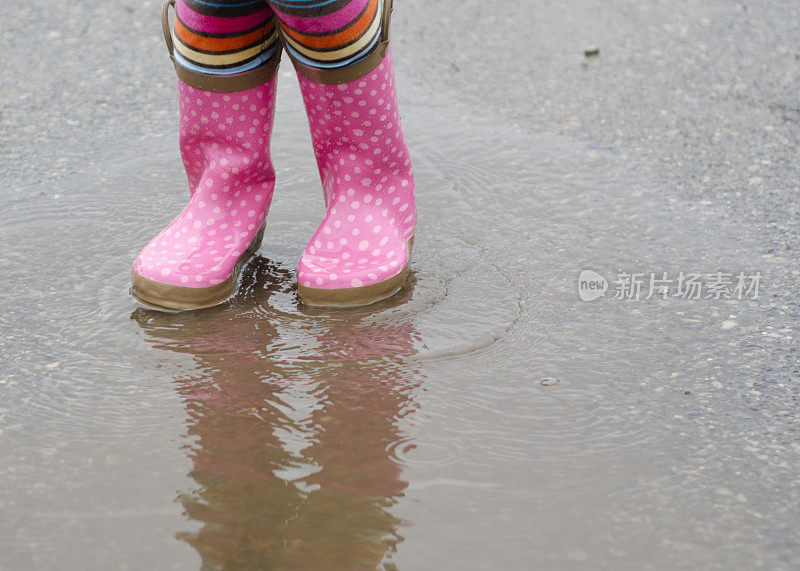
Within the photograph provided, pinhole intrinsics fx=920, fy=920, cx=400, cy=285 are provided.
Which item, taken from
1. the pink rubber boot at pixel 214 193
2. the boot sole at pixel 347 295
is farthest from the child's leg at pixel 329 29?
the boot sole at pixel 347 295

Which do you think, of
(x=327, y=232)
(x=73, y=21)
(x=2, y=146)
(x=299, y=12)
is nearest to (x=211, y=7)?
(x=299, y=12)

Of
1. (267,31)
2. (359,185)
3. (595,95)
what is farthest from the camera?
(595,95)

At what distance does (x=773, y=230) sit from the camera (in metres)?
1.92

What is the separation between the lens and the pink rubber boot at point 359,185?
5.20 feet

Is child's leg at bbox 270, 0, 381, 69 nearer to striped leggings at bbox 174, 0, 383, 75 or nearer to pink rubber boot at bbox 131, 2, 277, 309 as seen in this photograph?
striped leggings at bbox 174, 0, 383, 75

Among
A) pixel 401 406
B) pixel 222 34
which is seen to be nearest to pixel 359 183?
pixel 222 34

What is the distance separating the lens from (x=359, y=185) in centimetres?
170

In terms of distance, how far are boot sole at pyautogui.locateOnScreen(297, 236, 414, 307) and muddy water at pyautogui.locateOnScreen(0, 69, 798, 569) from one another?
0.07ft

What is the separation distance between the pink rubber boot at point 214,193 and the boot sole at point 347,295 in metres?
0.15

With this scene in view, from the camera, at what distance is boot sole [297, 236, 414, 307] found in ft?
5.30

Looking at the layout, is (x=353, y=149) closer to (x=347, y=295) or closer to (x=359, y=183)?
(x=359, y=183)

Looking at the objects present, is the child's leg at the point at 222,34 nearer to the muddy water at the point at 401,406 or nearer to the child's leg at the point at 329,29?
the child's leg at the point at 329,29

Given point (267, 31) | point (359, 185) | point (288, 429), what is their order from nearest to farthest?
1. point (288, 429)
2. point (267, 31)
3. point (359, 185)

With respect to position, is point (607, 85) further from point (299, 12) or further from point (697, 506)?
point (697, 506)
